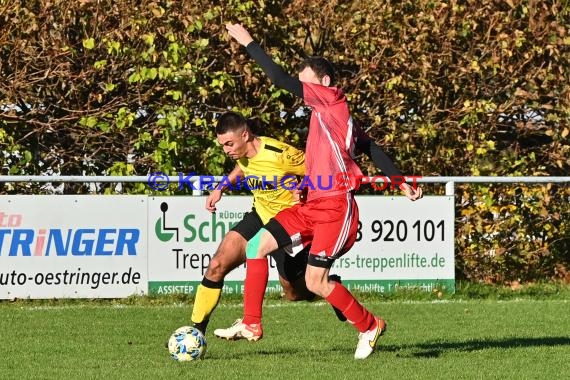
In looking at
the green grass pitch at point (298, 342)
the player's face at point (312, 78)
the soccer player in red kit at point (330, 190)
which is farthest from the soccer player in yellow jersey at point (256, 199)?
the player's face at point (312, 78)

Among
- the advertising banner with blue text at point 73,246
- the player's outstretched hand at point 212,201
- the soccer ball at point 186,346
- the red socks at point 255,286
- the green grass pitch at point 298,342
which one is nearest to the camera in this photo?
the green grass pitch at point 298,342

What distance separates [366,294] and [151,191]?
283 cm

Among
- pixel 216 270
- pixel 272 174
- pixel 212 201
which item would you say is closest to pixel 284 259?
pixel 216 270

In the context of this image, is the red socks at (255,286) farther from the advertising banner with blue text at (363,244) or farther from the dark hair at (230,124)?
the advertising banner with blue text at (363,244)

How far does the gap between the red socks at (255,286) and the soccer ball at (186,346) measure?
1.63ft

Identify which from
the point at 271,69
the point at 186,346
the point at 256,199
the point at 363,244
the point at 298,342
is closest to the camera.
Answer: the point at 271,69

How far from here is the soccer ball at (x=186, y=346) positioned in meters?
8.70

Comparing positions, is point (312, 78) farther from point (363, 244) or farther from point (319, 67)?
point (363, 244)

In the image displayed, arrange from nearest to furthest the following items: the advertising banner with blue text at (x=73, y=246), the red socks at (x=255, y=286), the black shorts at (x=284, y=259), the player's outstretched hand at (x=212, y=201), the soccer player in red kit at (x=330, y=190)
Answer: the soccer player in red kit at (x=330, y=190) → the red socks at (x=255, y=286) → the black shorts at (x=284, y=259) → the player's outstretched hand at (x=212, y=201) → the advertising banner with blue text at (x=73, y=246)

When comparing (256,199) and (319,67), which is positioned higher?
(319,67)

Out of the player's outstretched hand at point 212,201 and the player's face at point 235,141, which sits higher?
the player's face at point 235,141

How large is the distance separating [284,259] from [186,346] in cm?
116

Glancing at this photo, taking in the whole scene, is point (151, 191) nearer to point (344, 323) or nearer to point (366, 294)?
point (366, 294)

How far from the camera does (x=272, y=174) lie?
373 inches
